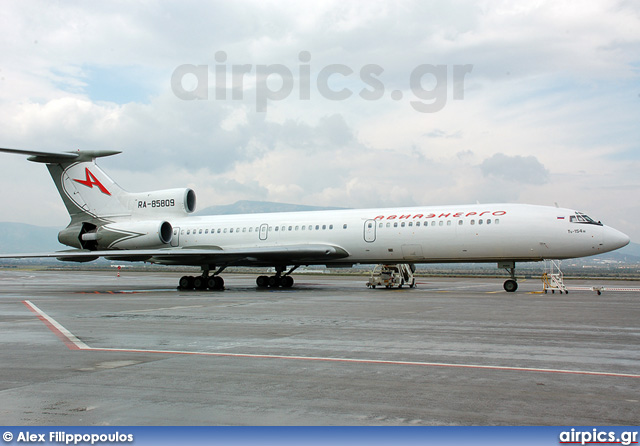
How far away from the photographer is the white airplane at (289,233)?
83.9 feet

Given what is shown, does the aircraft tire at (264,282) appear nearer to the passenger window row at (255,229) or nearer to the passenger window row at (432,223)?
the passenger window row at (255,229)

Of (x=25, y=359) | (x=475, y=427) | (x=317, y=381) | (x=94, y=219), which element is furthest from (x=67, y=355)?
(x=94, y=219)

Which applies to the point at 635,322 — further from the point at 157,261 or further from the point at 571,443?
the point at 157,261

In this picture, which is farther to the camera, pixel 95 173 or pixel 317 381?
pixel 95 173

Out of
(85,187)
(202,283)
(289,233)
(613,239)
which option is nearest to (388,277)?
(289,233)

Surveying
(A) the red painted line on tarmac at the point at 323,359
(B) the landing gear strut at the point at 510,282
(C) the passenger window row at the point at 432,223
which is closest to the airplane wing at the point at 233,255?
(C) the passenger window row at the point at 432,223

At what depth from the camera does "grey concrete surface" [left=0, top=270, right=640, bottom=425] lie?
5719 mm

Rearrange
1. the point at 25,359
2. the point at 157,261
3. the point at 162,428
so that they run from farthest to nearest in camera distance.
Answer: the point at 157,261 → the point at 25,359 → the point at 162,428

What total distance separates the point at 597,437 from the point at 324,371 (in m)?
3.64

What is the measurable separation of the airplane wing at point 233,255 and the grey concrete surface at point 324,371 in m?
14.3

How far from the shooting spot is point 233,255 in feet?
97.8

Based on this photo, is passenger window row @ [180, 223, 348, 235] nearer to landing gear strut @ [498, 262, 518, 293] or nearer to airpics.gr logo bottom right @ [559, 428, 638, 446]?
landing gear strut @ [498, 262, 518, 293]

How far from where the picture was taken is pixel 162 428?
209 inches

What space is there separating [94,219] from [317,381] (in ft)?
95.5
